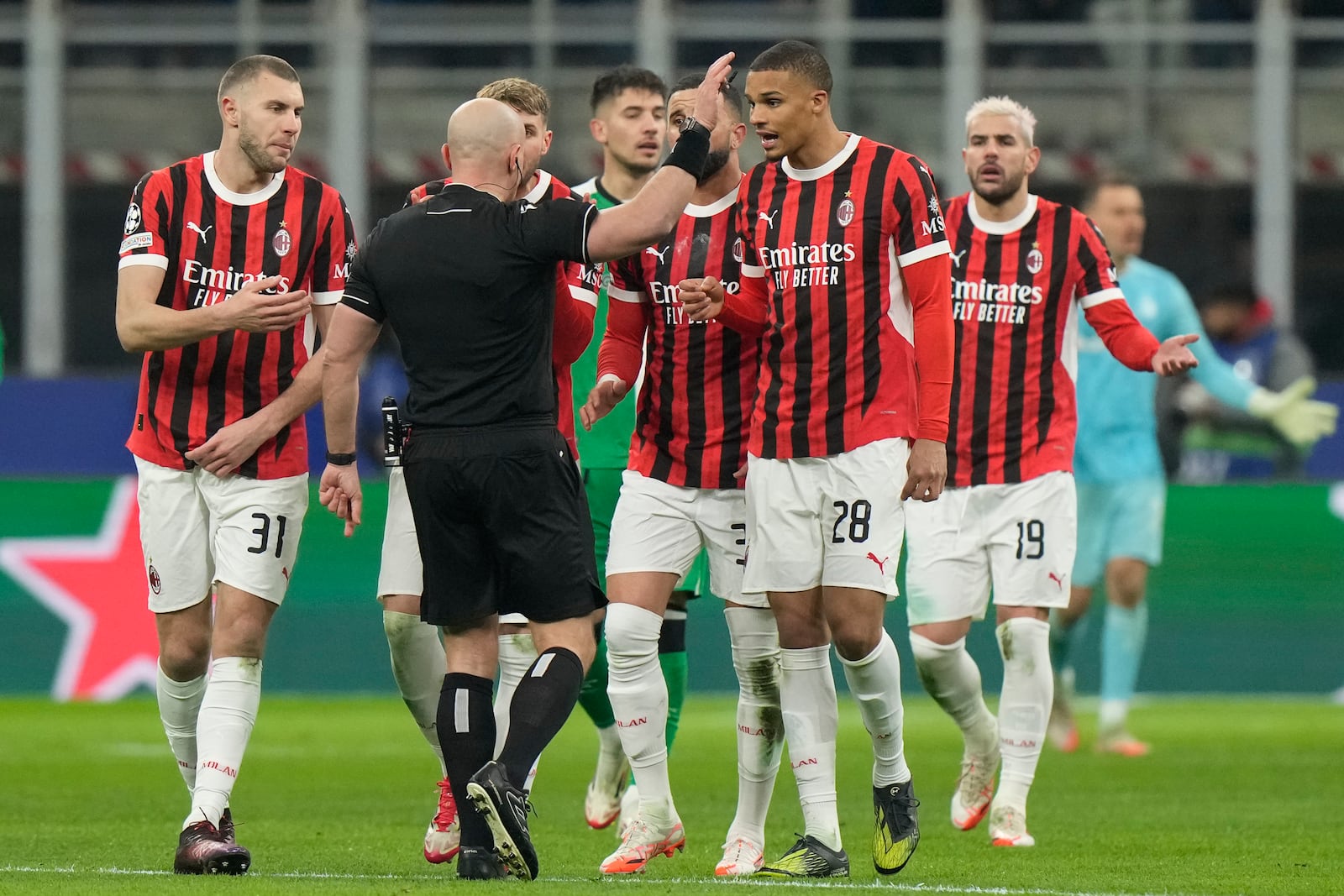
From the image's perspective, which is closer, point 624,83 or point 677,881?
point 677,881

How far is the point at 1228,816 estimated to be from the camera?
8094mm

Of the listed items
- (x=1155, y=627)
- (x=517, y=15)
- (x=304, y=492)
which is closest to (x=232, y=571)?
(x=304, y=492)

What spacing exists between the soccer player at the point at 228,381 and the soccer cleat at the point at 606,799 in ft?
5.59

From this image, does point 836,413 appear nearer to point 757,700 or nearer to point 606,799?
point 757,700

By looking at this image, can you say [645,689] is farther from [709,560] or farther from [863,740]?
[863,740]

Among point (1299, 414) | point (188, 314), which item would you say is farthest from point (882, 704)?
point (1299, 414)

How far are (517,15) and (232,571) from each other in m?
14.5

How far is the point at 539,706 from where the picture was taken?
19.2 ft

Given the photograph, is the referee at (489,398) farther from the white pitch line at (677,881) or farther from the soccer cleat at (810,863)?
the soccer cleat at (810,863)

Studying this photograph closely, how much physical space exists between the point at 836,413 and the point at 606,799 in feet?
7.08

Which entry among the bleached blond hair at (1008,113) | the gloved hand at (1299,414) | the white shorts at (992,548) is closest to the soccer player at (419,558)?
the white shorts at (992,548)

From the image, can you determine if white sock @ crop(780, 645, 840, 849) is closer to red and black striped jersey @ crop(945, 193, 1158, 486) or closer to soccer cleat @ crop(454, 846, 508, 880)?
soccer cleat @ crop(454, 846, 508, 880)

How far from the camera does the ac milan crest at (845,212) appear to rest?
630cm

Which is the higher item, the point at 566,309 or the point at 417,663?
the point at 566,309
